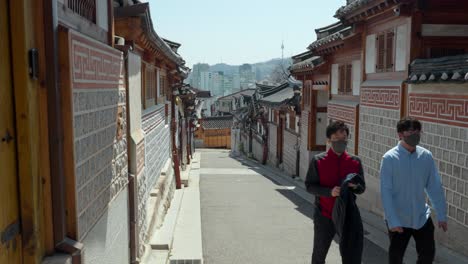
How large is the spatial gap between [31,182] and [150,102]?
24.5 feet

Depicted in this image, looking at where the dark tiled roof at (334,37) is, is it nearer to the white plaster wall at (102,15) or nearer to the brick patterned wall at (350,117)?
the brick patterned wall at (350,117)

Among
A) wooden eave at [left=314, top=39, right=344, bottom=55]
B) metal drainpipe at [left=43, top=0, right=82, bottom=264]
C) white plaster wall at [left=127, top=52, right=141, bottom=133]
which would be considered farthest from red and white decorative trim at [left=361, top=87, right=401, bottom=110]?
metal drainpipe at [left=43, top=0, right=82, bottom=264]

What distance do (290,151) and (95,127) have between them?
20.0 m

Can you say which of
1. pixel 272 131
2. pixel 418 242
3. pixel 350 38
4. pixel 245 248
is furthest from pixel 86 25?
pixel 272 131

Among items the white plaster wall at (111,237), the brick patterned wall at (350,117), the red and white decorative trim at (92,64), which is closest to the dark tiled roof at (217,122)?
the brick patterned wall at (350,117)

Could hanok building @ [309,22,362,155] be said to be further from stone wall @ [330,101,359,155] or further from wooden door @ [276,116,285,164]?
wooden door @ [276,116,285,164]

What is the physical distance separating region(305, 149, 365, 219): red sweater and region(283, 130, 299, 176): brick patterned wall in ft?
53.7

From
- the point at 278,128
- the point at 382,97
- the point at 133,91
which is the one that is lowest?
the point at 278,128

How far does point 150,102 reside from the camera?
A: 1016 centimetres

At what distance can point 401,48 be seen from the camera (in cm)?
948

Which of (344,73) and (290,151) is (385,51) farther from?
(290,151)

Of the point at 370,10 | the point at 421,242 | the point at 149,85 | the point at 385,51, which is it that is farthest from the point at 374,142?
the point at 421,242

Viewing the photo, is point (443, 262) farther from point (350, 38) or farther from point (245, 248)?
point (350, 38)

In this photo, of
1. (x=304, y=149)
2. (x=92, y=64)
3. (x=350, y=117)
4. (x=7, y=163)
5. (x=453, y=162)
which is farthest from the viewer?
(x=304, y=149)
